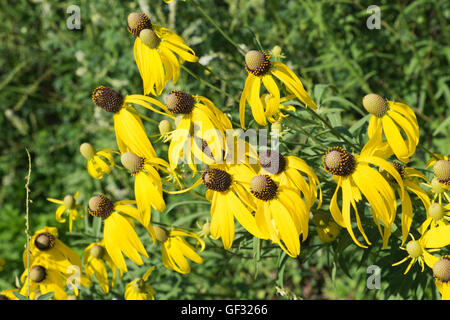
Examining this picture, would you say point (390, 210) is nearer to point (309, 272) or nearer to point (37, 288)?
point (37, 288)

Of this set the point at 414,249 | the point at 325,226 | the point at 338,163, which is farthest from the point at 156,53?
the point at 414,249

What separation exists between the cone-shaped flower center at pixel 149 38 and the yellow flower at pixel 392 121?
2.36 ft

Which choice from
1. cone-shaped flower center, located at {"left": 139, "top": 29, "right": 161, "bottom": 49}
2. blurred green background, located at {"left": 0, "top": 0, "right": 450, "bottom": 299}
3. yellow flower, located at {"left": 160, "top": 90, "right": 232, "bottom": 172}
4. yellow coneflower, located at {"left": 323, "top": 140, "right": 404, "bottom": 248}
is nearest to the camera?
yellow coneflower, located at {"left": 323, "top": 140, "right": 404, "bottom": 248}

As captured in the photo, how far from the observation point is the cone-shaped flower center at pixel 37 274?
1796 mm

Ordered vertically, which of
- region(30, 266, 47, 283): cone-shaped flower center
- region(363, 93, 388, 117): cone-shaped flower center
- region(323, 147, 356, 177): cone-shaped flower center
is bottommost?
region(30, 266, 47, 283): cone-shaped flower center

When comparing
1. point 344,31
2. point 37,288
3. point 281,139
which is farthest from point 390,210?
point 344,31

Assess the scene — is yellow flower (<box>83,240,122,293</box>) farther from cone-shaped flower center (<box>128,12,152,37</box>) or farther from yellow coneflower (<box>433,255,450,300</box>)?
yellow coneflower (<box>433,255,450,300</box>)

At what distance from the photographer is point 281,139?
5.11 ft

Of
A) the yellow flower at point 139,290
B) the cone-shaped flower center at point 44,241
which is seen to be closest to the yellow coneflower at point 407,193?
the yellow flower at point 139,290

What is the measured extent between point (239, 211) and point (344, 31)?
2.05m

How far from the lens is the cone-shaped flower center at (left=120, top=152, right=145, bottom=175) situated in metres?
1.51

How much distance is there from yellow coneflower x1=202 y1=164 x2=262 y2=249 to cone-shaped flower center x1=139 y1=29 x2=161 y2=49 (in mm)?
473

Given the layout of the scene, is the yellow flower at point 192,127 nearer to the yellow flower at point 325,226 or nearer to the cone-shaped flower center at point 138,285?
the yellow flower at point 325,226

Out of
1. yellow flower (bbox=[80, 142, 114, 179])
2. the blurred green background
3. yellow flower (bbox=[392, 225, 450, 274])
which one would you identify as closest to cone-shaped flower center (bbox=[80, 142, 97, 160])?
yellow flower (bbox=[80, 142, 114, 179])
